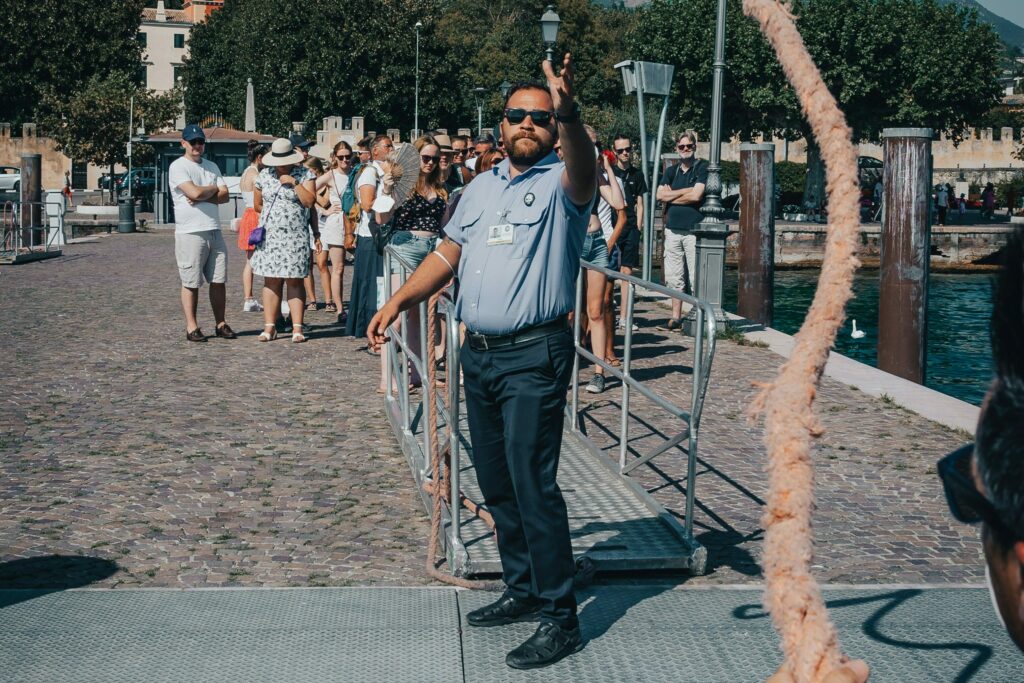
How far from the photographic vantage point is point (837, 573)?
5539mm

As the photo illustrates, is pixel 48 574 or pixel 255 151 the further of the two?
pixel 255 151

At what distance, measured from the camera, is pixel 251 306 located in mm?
15078

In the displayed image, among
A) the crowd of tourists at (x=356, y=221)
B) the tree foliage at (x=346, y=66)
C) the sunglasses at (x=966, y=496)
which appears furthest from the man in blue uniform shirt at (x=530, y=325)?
the tree foliage at (x=346, y=66)

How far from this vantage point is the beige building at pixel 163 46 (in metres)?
124

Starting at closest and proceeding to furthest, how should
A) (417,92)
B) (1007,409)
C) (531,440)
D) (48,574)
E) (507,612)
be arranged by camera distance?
(1007,409)
(531,440)
(507,612)
(48,574)
(417,92)

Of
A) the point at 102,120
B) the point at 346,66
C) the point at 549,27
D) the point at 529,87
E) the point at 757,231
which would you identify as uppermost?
the point at 346,66

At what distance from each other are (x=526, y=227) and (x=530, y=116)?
38 cm

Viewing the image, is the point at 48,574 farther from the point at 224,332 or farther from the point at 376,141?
the point at 224,332

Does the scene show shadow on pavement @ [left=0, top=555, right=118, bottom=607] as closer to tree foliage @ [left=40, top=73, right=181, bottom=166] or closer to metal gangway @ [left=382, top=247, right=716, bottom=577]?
metal gangway @ [left=382, top=247, right=716, bottom=577]

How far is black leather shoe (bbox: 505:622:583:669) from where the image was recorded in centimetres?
444

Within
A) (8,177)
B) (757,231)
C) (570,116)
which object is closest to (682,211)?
(757,231)

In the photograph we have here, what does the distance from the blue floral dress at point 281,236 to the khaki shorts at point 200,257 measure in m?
0.39

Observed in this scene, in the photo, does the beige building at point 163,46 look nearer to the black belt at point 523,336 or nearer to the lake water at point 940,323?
the lake water at point 940,323

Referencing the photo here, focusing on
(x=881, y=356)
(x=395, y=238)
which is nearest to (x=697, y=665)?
(x=395, y=238)
